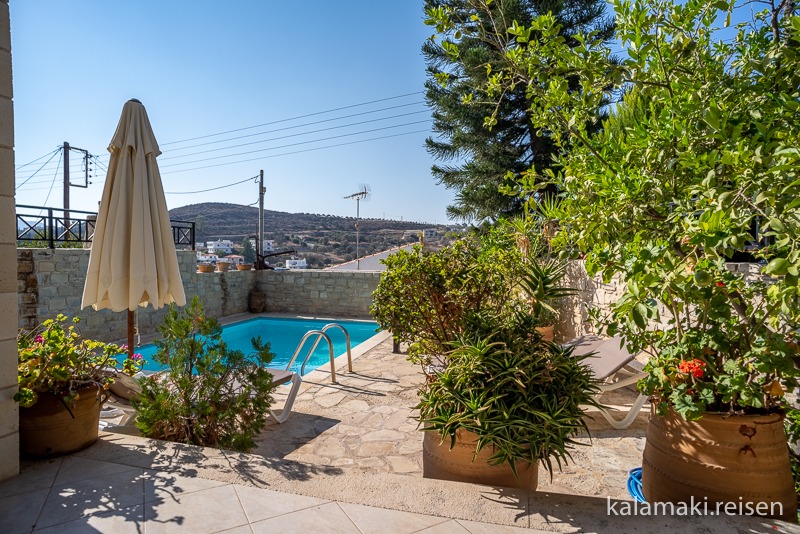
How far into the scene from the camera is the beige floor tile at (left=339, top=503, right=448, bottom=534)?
1.72m

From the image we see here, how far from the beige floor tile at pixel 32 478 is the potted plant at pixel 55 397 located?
0.08 meters

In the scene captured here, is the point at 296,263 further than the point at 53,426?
Yes

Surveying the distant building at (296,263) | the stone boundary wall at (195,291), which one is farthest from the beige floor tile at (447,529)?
the distant building at (296,263)

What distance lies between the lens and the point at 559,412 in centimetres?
202

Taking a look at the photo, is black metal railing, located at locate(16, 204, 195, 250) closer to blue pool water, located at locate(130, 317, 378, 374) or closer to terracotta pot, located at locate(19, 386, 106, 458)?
blue pool water, located at locate(130, 317, 378, 374)

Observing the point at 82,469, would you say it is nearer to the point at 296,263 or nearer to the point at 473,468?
the point at 473,468

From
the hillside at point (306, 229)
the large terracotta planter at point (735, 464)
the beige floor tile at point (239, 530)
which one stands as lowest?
the beige floor tile at point (239, 530)

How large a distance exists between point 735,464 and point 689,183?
116 centimetres

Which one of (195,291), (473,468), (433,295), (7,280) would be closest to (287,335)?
(195,291)

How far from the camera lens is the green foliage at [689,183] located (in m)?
1.40

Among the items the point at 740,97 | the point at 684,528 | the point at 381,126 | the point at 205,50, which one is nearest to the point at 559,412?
the point at 684,528

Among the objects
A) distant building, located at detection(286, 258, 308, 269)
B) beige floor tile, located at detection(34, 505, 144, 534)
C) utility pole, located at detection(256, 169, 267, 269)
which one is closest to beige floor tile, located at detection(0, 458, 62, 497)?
beige floor tile, located at detection(34, 505, 144, 534)

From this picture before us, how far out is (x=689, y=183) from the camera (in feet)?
6.07

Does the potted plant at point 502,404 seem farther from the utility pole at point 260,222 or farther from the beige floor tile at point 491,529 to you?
the utility pole at point 260,222
